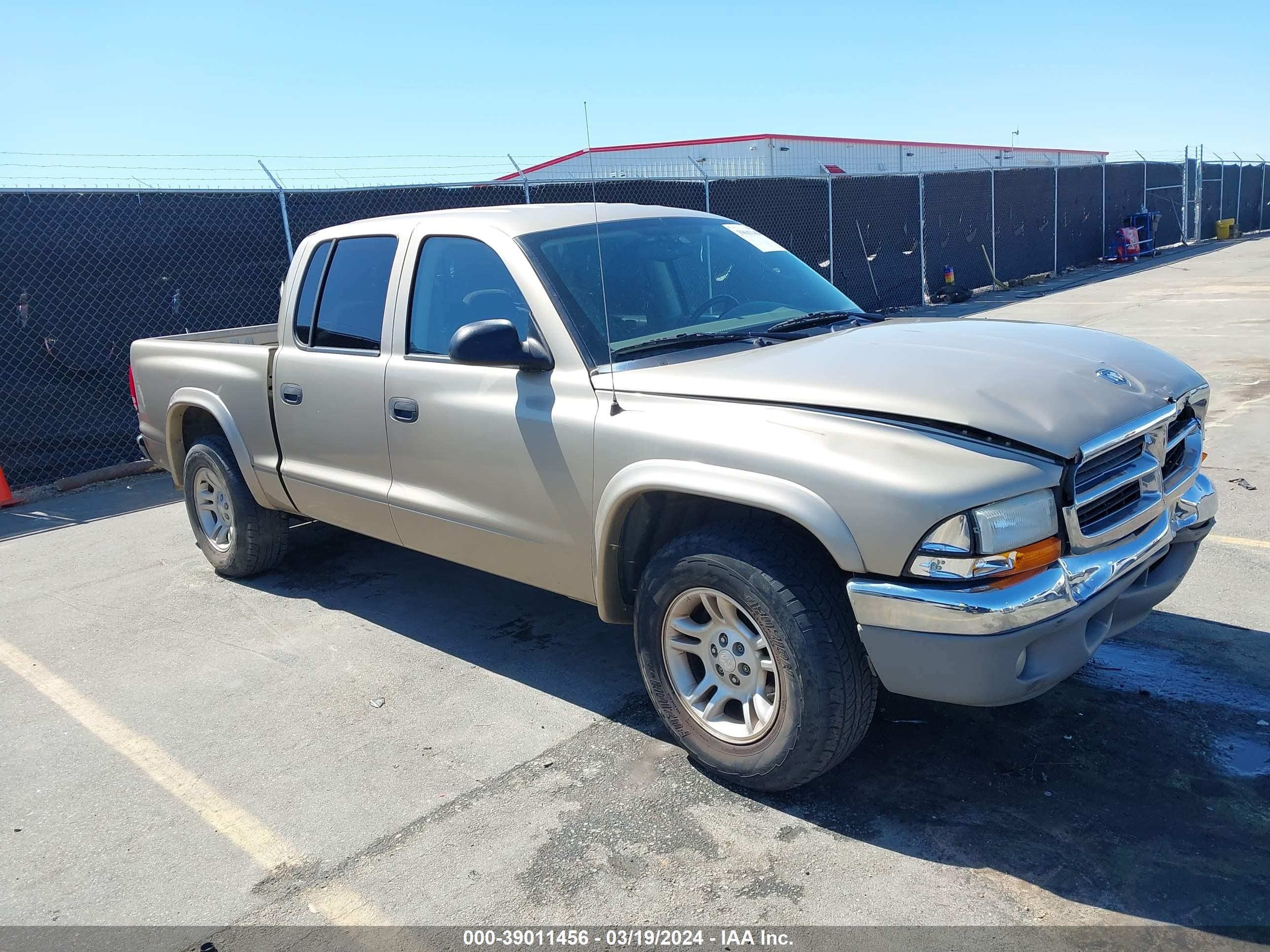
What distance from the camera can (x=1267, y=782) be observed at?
3.27 m

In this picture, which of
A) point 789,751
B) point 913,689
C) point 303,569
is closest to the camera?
point 913,689

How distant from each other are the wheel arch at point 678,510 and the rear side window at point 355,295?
1.70m

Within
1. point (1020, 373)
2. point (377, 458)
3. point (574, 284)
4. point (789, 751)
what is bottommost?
point (789, 751)

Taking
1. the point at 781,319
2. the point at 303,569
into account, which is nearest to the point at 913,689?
the point at 781,319

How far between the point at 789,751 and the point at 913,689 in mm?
463

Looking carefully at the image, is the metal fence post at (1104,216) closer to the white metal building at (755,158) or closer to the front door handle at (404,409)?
the white metal building at (755,158)

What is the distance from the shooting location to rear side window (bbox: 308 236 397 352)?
4688mm

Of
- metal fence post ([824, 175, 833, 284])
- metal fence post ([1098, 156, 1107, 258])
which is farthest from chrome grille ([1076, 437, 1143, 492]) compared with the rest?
metal fence post ([1098, 156, 1107, 258])

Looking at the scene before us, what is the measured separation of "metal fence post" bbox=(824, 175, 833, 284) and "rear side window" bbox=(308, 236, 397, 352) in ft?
42.1

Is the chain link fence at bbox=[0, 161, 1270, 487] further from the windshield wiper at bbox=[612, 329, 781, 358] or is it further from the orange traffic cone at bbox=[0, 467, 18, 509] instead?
the windshield wiper at bbox=[612, 329, 781, 358]

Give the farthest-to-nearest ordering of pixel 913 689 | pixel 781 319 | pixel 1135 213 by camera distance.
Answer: pixel 1135 213, pixel 781 319, pixel 913 689

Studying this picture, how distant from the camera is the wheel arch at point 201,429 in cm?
554

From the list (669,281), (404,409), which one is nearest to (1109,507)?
(669,281)

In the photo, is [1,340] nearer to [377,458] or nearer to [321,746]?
[377,458]
